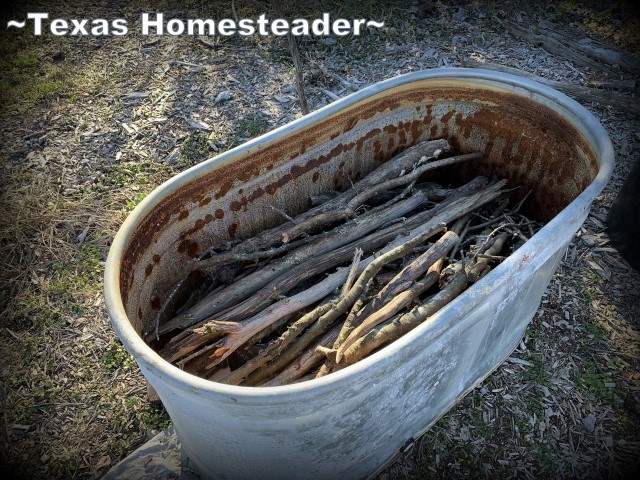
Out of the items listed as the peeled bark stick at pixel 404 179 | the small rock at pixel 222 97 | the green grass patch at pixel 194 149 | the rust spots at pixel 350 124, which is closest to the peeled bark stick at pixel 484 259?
the peeled bark stick at pixel 404 179

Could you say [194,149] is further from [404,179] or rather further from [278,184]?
[404,179]

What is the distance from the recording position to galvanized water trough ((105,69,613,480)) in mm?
1598

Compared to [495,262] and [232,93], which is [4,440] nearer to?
[495,262]

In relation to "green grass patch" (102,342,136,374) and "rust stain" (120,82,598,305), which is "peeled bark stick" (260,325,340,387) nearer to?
"rust stain" (120,82,598,305)

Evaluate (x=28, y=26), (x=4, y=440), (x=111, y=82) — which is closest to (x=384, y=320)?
(x=4, y=440)

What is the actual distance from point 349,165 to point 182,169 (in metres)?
1.52

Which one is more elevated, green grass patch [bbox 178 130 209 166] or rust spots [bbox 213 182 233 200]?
rust spots [bbox 213 182 233 200]

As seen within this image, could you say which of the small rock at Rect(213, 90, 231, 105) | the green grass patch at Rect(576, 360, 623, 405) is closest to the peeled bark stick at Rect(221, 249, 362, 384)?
the green grass patch at Rect(576, 360, 623, 405)

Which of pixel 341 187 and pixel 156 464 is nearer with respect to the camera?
pixel 156 464

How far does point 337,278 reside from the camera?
237 cm

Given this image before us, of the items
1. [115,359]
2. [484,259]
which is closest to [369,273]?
[484,259]

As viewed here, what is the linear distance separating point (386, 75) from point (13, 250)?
129 inches

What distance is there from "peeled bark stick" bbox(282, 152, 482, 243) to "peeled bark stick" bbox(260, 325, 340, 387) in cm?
57

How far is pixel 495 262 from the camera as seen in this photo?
102 inches
